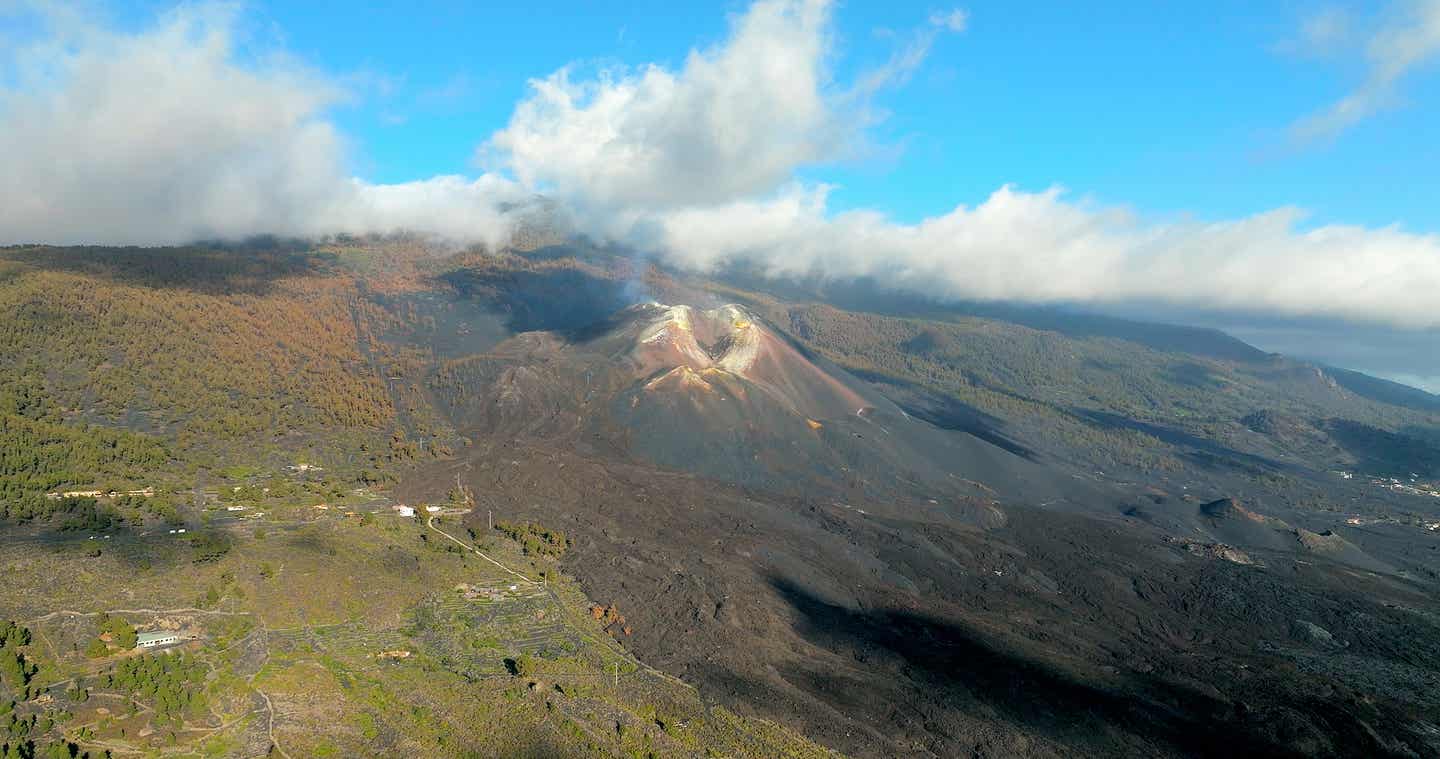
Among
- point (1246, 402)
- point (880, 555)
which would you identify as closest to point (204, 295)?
point (880, 555)

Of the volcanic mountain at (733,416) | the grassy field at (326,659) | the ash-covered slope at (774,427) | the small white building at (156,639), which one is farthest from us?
the volcanic mountain at (733,416)

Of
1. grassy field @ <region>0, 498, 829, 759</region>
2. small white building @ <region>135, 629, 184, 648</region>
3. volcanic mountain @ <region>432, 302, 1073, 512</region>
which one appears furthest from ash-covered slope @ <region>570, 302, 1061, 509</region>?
small white building @ <region>135, 629, 184, 648</region>

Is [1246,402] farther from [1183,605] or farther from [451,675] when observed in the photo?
[451,675]

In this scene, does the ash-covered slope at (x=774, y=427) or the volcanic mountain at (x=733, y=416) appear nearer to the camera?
the ash-covered slope at (x=774, y=427)

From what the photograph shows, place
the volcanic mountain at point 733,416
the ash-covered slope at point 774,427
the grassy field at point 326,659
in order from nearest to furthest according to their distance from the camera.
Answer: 1. the grassy field at point 326,659
2. the ash-covered slope at point 774,427
3. the volcanic mountain at point 733,416

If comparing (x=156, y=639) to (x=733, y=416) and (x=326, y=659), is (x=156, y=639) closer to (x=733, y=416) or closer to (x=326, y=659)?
(x=326, y=659)

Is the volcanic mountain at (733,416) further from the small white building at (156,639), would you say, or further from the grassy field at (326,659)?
the small white building at (156,639)

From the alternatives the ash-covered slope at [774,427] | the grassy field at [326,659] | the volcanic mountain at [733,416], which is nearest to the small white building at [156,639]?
the grassy field at [326,659]

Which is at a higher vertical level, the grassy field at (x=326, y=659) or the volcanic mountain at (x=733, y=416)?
the volcanic mountain at (x=733, y=416)

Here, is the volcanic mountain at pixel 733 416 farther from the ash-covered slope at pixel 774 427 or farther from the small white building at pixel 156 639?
the small white building at pixel 156 639

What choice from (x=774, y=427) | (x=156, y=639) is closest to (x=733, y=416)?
(x=774, y=427)

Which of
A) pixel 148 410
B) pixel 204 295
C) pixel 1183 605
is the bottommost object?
pixel 1183 605
